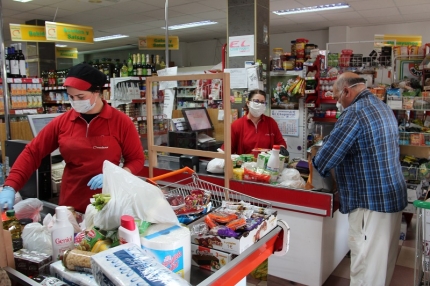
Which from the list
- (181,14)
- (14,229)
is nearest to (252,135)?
(14,229)

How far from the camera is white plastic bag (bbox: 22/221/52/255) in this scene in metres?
1.45

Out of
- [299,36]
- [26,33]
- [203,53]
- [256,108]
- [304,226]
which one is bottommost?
[304,226]

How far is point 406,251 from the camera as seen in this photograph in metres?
4.22

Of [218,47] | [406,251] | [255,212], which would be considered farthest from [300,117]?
[218,47]

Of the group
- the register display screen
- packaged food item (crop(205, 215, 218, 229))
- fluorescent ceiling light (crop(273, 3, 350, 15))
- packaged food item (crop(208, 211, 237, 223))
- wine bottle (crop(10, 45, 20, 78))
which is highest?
fluorescent ceiling light (crop(273, 3, 350, 15))

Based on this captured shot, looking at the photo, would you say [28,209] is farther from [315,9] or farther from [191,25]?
[191,25]

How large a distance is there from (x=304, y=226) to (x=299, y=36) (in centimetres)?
1142

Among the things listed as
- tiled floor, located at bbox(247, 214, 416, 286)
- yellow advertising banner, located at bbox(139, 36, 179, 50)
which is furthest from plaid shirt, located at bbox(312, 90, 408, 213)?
yellow advertising banner, located at bbox(139, 36, 179, 50)

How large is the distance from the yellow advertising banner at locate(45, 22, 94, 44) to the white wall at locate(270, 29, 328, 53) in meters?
7.69

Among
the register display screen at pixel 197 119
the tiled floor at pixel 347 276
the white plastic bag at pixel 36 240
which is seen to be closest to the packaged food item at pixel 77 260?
the white plastic bag at pixel 36 240

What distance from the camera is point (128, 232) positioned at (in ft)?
3.87

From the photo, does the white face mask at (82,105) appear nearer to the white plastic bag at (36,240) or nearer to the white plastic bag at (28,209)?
the white plastic bag at (28,209)

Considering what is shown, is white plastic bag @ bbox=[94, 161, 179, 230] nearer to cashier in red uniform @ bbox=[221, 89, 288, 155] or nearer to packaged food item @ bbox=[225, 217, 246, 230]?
Result: packaged food item @ bbox=[225, 217, 246, 230]

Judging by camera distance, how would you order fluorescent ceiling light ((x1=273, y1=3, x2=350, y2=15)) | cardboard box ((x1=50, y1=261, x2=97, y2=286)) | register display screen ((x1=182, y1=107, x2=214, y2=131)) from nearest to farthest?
cardboard box ((x1=50, y1=261, x2=97, y2=286)), register display screen ((x1=182, y1=107, x2=214, y2=131)), fluorescent ceiling light ((x1=273, y1=3, x2=350, y2=15))
